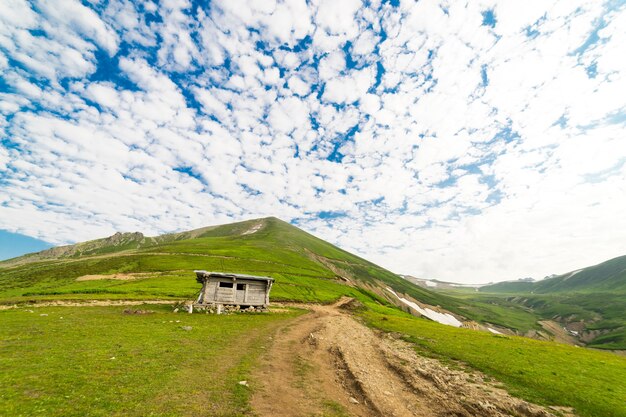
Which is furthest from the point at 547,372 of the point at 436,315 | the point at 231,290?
the point at 436,315

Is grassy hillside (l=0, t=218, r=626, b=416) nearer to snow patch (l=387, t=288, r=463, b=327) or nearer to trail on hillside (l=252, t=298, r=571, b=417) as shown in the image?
trail on hillside (l=252, t=298, r=571, b=417)

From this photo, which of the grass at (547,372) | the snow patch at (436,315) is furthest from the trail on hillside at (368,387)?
the snow patch at (436,315)

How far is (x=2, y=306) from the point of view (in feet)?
147

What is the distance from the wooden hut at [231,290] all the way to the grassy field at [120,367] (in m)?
18.3

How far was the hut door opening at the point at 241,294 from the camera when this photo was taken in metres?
56.6

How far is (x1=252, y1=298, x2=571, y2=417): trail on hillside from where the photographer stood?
1611cm

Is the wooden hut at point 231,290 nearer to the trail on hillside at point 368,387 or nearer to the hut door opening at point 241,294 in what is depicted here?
the hut door opening at point 241,294

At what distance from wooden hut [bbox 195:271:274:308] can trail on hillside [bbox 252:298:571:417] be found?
92.8 ft

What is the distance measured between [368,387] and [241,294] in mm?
42145

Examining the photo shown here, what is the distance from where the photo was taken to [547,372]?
23578 millimetres

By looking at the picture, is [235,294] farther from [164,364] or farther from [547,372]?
[547,372]

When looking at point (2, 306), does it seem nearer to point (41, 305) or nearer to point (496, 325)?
point (41, 305)

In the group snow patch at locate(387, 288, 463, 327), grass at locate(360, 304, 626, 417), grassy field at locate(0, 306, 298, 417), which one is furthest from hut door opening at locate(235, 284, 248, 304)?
snow patch at locate(387, 288, 463, 327)

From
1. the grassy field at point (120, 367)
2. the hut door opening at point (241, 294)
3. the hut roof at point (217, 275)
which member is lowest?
the grassy field at point (120, 367)
